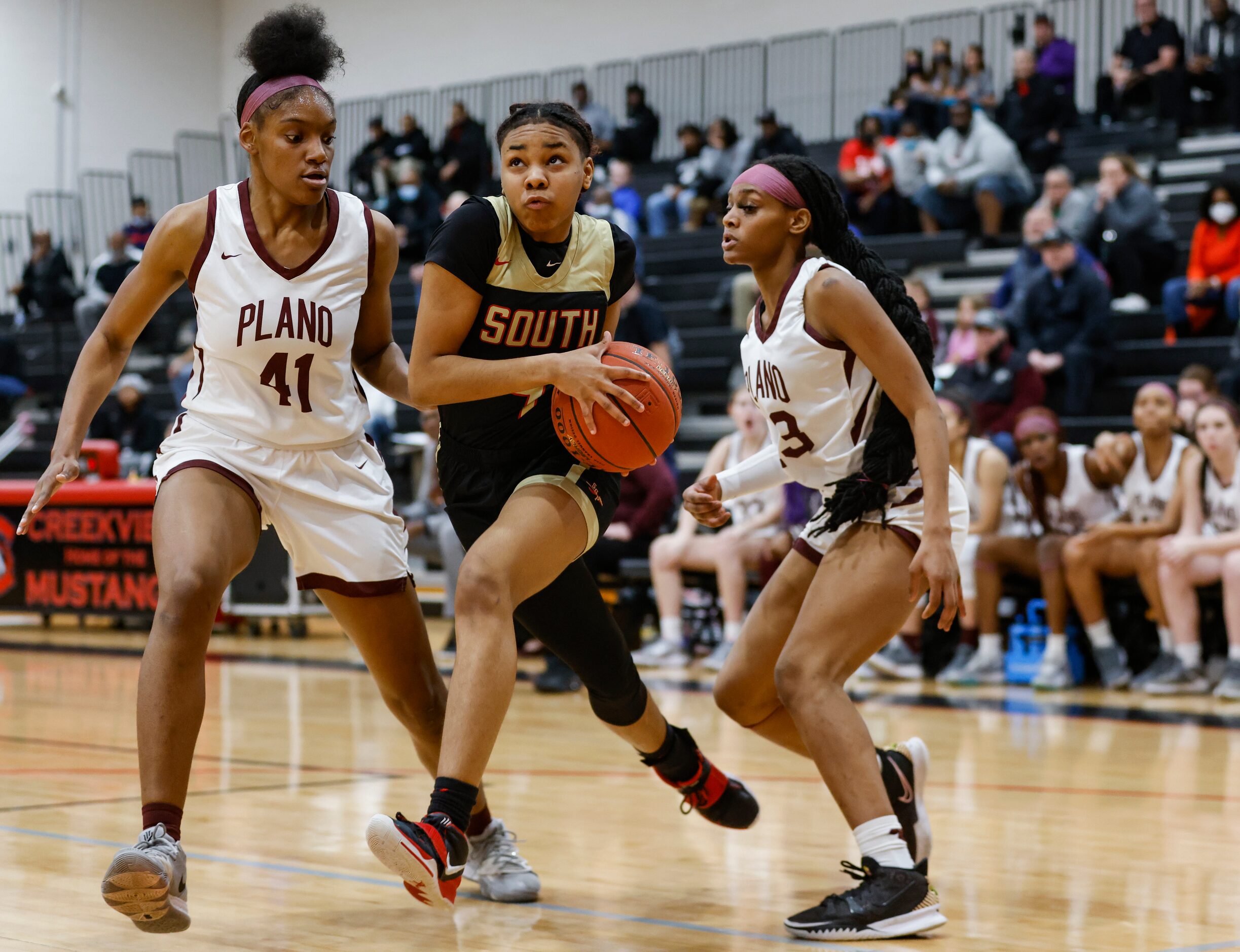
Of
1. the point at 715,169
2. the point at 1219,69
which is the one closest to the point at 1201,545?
the point at 1219,69

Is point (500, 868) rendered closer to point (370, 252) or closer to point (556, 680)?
point (370, 252)

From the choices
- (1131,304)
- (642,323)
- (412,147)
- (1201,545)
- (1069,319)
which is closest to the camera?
(1201,545)

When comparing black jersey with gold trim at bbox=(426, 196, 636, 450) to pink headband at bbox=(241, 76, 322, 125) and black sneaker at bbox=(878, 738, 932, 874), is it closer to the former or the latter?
pink headband at bbox=(241, 76, 322, 125)

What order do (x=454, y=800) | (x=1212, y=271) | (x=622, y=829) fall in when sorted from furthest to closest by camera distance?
(x=1212, y=271)
(x=622, y=829)
(x=454, y=800)

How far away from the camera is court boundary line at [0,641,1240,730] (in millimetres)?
7242

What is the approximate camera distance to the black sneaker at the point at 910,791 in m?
3.82

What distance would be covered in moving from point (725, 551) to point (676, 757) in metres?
5.34

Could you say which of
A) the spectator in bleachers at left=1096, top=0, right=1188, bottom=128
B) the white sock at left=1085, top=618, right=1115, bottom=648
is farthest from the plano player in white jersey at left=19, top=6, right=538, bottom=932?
the spectator in bleachers at left=1096, top=0, right=1188, bottom=128

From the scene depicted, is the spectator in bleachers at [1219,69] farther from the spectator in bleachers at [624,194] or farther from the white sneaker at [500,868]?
the white sneaker at [500,868]

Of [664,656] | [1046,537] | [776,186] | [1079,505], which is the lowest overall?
[664,656]

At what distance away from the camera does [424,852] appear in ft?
9.89

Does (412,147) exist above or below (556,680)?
above

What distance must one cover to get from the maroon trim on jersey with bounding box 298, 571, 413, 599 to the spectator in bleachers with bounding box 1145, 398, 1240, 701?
5.52m

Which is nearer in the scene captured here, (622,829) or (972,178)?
(622,829)
